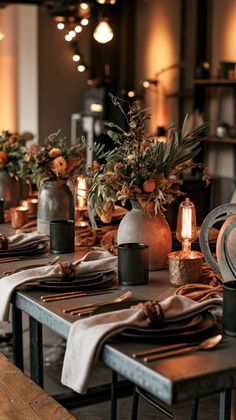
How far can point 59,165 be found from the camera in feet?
10.2

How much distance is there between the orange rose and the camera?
2352mm

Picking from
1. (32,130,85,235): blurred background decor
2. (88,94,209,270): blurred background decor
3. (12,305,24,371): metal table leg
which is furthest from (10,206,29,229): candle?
(88,94,209,270): blurred background decor

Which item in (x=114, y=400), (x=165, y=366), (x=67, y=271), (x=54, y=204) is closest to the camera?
(x=165, y=366)

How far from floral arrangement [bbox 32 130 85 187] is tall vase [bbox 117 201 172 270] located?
0.70m

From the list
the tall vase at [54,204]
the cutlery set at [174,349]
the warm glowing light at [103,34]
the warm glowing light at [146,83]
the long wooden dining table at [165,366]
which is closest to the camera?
the long wooden dining table at [165,366]

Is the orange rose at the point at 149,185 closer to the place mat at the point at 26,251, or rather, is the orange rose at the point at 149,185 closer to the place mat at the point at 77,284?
the place mat at the point at 77,284

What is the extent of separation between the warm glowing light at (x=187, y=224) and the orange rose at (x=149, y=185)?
125 mm

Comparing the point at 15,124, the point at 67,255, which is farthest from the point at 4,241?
the point at 15,124

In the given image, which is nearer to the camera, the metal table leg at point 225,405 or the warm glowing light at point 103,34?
the metal table leg at point 225,405

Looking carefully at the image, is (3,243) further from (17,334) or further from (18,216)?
(18,216)

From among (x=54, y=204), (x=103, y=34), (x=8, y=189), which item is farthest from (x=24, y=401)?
(x=103, y=34)

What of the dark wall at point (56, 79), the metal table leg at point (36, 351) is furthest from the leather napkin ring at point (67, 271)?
the dark wall at point (56, 79)

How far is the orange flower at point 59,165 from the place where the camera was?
310 centimetres

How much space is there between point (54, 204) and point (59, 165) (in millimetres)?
175
